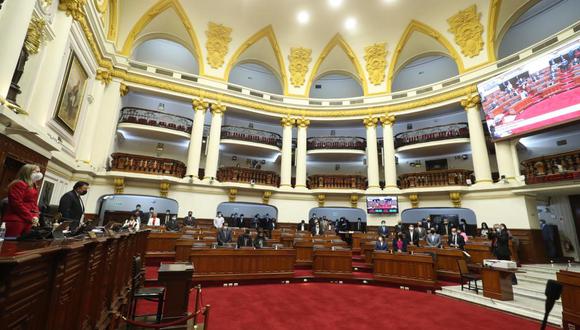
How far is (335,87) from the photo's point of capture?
18.9 m

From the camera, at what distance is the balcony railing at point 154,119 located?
12891mm

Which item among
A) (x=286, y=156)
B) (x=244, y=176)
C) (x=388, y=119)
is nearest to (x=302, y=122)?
(x=286, y=156)

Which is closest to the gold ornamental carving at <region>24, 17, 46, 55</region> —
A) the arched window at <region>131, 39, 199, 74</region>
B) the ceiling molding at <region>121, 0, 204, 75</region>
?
the ceiling molding at <region>121, 0, 204, 75</region>

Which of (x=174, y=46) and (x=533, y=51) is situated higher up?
(x=174, y=46)

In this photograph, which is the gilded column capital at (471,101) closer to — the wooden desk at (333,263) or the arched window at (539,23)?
the arched window at (539,23)

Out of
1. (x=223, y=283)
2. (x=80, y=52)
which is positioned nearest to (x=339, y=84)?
(x=80, y=52)

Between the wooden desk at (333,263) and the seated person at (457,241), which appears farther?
the seated person at (457,241)

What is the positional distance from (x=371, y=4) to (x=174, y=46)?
11883 millimetres

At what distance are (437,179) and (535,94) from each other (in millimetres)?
5016

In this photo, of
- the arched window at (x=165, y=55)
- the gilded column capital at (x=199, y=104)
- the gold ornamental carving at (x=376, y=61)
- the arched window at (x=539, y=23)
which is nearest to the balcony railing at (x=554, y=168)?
the arched window at (x=539, y=23)

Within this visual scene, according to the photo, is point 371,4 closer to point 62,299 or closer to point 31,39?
point 31,39

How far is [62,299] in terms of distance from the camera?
181 centimetres

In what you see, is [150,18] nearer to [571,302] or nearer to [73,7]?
[73,7]

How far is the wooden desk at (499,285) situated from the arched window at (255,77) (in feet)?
51.1
